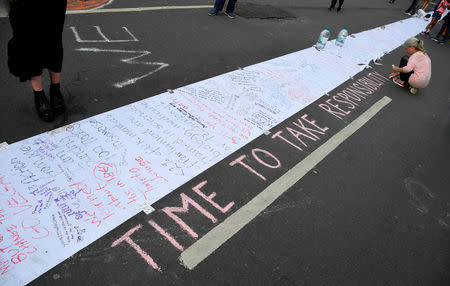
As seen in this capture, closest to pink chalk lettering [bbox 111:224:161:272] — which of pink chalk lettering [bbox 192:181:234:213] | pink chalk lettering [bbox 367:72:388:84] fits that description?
pink chalk lettering [bbox 192:181:234:213]

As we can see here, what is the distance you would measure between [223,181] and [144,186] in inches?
28.8

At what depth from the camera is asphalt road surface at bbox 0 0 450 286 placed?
2.16 meters

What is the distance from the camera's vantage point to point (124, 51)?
4523 mm

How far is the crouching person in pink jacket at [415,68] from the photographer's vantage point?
5.59 m

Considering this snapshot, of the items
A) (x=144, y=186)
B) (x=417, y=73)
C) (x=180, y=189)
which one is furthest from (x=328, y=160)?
(x=417, y=73)

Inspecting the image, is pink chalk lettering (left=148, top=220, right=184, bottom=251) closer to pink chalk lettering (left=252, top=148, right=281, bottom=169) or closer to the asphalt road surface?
the asphalt road surface

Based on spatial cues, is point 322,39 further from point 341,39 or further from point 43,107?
point 43,107

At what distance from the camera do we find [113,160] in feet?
8.95

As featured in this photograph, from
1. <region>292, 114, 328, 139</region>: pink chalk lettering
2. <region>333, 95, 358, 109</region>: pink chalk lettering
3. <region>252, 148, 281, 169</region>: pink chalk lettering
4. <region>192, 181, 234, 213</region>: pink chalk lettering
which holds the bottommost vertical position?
<region>192, 181, 234, 213</region>: pink chalk lettering

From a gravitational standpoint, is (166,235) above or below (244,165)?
below

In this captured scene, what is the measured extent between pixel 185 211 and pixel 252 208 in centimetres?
61

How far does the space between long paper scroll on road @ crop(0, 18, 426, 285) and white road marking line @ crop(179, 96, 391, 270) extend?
55 centimetres

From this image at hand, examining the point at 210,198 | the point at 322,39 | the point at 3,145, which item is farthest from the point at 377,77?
the point at 3,145

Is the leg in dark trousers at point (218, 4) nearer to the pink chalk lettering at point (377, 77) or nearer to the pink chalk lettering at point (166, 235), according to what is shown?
the pink chalk lettering at point (377, 77)
